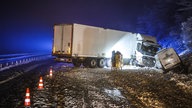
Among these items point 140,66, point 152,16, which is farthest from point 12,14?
point 140,66

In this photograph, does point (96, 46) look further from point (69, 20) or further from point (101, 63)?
point (69, 20)

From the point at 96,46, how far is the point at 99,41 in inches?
22.9

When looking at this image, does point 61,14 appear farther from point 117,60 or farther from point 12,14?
point 117,60

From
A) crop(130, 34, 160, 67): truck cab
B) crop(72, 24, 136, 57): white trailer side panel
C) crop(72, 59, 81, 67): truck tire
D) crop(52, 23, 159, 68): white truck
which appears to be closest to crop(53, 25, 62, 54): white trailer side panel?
crop(52, 23, 159, 68): white truck

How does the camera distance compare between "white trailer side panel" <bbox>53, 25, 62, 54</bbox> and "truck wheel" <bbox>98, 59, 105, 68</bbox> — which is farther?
"truck wheel" <bbox>98, 59, 105, 68</bbox>

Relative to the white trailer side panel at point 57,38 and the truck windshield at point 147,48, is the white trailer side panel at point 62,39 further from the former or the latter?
the truck windshield at point 147,48

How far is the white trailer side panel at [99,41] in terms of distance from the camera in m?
23.5

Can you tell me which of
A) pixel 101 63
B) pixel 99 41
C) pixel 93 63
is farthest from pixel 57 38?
pixel 101 63

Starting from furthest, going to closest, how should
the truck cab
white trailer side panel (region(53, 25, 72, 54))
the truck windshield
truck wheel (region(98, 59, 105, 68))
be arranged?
1. the truck windshield
2. the truck cab
3. truck wheel (region(98, 59, 105, 68))
4. white trailer side panel (region(53, 25, 72, 54))

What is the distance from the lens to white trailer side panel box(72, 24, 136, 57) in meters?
23.5

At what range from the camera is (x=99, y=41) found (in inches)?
1000

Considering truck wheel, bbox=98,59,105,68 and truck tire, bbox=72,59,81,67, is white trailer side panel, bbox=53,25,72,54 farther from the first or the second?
truck wheel, bbox=98,59,105,68

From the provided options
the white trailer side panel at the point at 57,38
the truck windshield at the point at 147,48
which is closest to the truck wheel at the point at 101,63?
the white trailer side panel at the point at 57,38

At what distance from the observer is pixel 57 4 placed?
131 m
